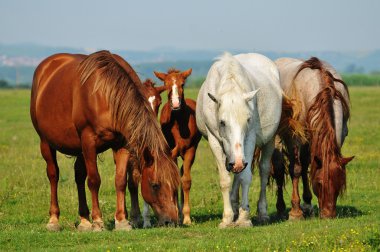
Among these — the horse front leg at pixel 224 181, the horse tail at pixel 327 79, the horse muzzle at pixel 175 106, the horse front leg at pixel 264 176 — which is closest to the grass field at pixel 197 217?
the horse front leg at pixel 264 176

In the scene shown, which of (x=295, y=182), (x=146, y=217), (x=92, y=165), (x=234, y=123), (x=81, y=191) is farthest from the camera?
(x=295, y=182)

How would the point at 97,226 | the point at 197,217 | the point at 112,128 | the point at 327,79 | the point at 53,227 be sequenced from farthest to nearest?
the point at 197,217
the point at 327,79
the point at 53,227
the point at 97,226
the point at 112,128

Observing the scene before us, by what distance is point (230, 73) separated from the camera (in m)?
10.6

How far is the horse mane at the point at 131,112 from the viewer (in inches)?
389

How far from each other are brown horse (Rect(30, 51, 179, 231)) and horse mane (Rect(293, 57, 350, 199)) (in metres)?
2.20

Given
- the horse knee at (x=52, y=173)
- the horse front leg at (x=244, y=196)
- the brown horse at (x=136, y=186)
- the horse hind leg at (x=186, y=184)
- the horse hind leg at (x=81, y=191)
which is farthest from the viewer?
the horse hind leg at (x=186, y=184)

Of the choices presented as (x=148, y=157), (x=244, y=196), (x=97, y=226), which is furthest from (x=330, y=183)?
(x=97, y=226)

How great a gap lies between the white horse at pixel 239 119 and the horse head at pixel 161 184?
72 cm

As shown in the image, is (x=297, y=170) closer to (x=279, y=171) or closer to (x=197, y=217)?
(x=279, y=171)

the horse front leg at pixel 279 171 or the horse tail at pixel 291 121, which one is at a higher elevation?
the horse tail at pixel 291 121

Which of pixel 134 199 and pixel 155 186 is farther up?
pixel 155 186

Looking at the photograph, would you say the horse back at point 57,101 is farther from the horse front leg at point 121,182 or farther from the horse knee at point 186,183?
the horse knee at point 186,183

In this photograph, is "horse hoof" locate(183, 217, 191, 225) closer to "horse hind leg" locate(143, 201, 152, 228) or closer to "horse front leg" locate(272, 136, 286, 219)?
"horse hind leg" locate(143, 201, 152, 228)

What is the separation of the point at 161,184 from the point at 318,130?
2.54m
